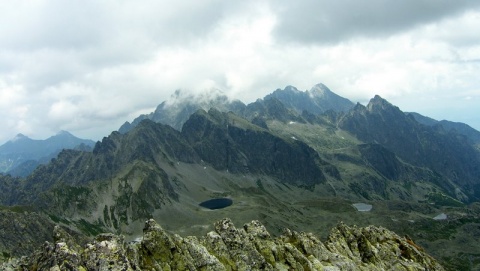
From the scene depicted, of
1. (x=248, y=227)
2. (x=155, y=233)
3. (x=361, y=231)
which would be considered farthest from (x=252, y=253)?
(x=361, y=231)

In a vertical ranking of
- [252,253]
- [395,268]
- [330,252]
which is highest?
[252,253]

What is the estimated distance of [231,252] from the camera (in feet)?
152

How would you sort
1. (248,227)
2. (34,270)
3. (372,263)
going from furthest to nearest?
(372,263)
(248,227)
(34,270)

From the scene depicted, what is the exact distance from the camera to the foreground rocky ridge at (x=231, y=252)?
105 feet

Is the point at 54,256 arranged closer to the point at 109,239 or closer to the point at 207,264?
the point at 109,239

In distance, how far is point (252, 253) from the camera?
4644 centimetres

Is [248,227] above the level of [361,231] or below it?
above

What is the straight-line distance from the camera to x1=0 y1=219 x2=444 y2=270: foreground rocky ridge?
105 feet

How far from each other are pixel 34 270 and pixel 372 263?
155 feet

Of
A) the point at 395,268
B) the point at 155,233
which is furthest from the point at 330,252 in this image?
the point at 155,233

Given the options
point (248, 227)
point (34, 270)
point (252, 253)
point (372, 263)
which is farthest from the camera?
point (372, 263)

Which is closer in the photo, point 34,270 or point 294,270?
point 34,270

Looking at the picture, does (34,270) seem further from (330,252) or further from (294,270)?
(330,252)

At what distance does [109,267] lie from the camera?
3089cm
